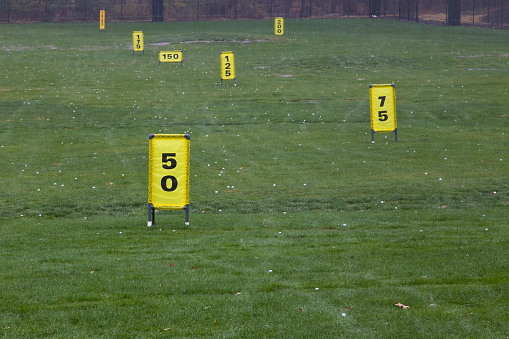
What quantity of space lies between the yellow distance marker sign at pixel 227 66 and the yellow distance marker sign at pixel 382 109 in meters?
15.3

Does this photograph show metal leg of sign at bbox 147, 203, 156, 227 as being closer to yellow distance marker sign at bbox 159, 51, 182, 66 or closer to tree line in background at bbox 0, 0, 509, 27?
yellow distance marker sign at bbox 159, 51, 182, 66

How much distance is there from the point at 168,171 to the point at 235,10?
65043 mm

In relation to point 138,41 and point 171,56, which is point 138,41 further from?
point 171,56

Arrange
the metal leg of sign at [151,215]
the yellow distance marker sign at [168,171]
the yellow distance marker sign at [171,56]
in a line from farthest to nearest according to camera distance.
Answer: the yellow distance marker sign at [171,56], the metal leg of sign at [151,215], the yellow distance marker sign at [168,171]

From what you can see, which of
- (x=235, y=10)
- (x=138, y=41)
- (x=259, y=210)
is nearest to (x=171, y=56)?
(x=138, y=41)

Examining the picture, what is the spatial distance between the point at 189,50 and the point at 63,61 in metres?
10.8

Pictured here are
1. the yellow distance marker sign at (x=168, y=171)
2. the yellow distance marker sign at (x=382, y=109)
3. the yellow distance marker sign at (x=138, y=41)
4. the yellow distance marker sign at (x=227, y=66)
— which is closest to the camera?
the yellow distance marker sign at (x=168, y=171)

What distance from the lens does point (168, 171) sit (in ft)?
35.1

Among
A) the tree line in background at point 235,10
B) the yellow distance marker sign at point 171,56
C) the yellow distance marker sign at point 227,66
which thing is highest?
the tree line in background at point 235,10

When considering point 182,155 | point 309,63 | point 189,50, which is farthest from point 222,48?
point 182,155

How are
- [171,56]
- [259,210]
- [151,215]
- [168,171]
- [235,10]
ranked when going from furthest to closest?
[235,10], [171,56], [259,210], [151,215], [168,171]

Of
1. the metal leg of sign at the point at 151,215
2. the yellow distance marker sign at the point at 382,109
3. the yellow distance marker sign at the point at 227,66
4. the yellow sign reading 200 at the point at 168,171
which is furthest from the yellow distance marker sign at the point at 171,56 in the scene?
the yellow sign reading 200 at the point at 168,171

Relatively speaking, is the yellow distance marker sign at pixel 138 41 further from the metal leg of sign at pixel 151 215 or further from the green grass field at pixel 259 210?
the metal leg of sign at pixel 151 215

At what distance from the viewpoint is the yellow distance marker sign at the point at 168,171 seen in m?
10.6
